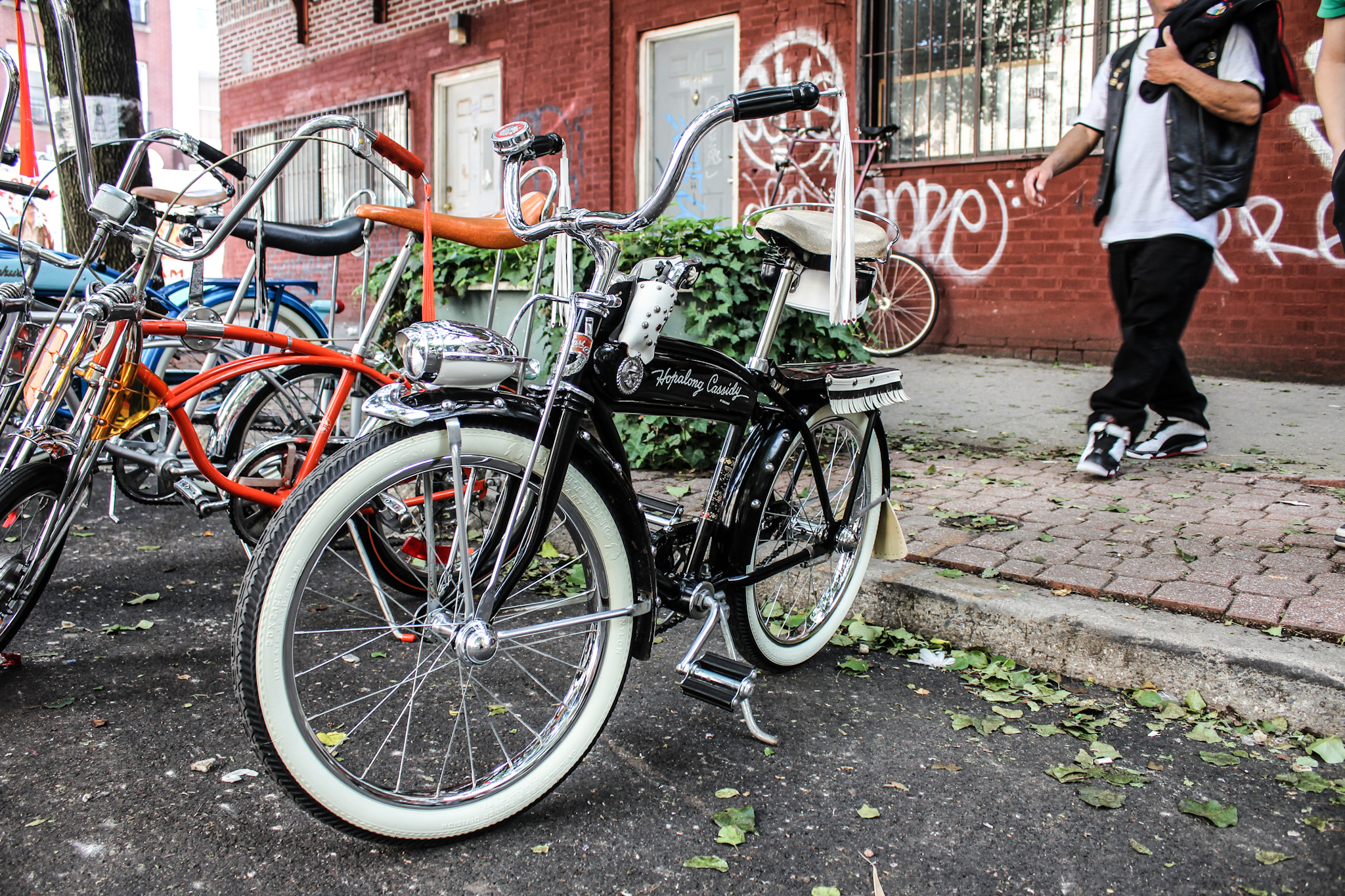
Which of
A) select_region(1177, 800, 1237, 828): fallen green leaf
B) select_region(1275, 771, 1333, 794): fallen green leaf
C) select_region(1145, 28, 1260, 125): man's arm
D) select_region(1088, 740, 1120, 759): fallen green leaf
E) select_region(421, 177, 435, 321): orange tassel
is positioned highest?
select_region(1145, 28, 1260, 125): man's arm

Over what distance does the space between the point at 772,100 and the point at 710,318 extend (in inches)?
97.8

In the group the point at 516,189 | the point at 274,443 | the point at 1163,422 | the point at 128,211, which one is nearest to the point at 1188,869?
the point at 516,189

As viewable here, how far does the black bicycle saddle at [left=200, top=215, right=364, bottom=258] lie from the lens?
11.7 ft

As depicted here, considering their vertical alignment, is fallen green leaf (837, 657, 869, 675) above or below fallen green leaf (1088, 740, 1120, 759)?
above

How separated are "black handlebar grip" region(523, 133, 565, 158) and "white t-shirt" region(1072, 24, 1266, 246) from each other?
2982mm

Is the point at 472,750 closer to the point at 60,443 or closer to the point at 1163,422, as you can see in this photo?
the point at 60,443

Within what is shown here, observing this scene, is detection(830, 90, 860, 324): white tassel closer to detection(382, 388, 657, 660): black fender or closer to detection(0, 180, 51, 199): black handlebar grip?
detection(382, 388, 657, 660): black fender

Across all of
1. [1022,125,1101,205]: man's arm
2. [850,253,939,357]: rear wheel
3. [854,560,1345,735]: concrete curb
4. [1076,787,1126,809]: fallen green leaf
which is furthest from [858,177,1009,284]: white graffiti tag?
[1076,787,1126,809]: fallen green leaf

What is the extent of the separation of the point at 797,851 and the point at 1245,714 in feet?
4.21

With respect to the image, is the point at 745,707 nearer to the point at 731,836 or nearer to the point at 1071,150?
the point at 731,836

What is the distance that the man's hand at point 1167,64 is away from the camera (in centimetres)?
403

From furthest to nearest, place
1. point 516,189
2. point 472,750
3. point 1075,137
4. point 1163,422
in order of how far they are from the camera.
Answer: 1. point 1163,422
2. point 1075,137
3. point 472,750
4. point 516,189

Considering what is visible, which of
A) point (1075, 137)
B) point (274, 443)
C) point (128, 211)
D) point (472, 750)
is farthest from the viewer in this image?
point (1075, 137)

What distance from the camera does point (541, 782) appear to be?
2.07 meters
